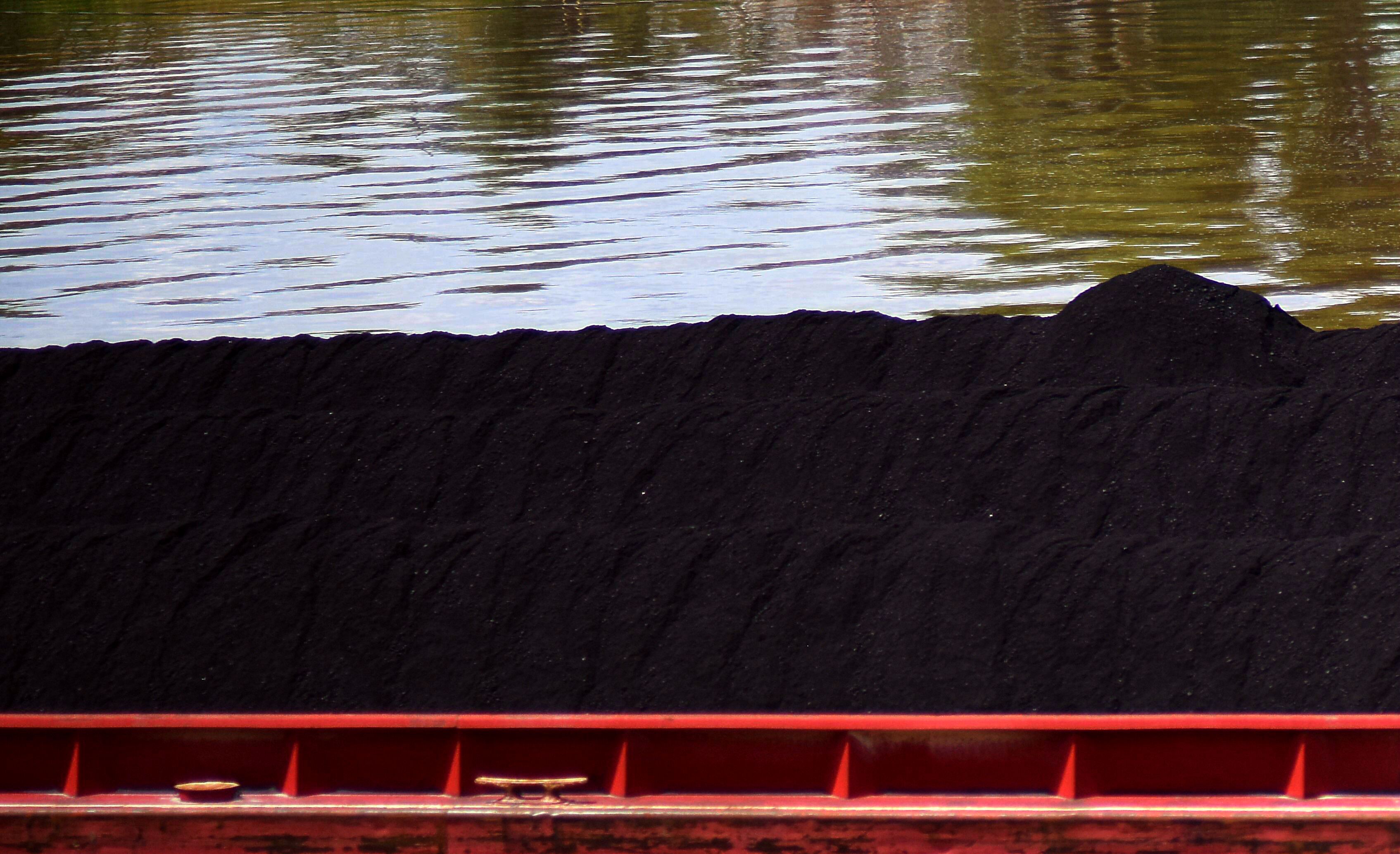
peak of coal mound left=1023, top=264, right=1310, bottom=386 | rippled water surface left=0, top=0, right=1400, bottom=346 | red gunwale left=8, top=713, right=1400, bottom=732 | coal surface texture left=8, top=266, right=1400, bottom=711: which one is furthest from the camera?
rippled water surface left=0, top=0, right=1400, bottom=346

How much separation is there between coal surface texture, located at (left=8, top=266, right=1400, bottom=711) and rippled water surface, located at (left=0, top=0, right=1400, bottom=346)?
8.72ft

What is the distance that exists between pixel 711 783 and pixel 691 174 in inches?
407

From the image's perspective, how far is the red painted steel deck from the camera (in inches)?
129

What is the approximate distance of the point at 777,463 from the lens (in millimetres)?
5199

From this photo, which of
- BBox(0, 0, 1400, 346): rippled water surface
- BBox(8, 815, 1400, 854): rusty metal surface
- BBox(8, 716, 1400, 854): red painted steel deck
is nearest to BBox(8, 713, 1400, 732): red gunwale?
BBox(8, 716, 1400, 854): red painted steel deck

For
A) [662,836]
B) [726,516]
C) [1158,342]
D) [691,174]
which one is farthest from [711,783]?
[691,174]

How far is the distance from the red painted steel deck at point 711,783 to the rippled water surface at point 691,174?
18.3 feet

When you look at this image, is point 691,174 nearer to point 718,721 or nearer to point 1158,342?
point 1158,342

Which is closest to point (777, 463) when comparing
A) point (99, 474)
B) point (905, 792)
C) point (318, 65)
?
point (905, 792)

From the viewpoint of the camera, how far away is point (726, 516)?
5098 millimetres

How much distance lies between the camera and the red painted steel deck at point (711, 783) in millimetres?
3270

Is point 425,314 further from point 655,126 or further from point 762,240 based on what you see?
point 655,126

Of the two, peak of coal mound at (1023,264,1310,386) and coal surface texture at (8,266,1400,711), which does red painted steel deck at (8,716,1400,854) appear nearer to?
coal surface texture at (8,266,1400,711)

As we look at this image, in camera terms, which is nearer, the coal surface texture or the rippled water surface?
the coal surface texture
